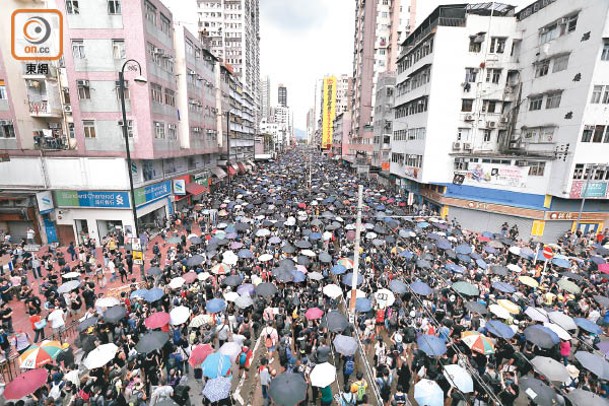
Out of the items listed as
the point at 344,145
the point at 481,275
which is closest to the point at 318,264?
the point at 481,275

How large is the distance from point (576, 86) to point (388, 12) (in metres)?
48.3

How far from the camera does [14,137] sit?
22688mm

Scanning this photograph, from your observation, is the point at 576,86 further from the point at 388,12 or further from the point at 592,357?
the point at 388,12

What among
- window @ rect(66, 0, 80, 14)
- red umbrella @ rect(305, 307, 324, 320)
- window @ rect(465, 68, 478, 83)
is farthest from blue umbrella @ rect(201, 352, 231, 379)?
window @ rect(465, 68, 478, 83)

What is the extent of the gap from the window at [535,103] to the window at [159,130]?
3427cm

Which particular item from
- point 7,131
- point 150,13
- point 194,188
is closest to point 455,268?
point 194,188

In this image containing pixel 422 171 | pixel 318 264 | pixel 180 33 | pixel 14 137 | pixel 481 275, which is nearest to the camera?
pixel 481 275

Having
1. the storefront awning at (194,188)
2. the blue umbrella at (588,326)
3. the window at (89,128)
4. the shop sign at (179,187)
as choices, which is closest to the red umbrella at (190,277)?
the window at (89,128)

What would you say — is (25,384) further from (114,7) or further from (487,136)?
(487,136)

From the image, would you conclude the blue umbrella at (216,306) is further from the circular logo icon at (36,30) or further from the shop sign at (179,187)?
the shop sign at (179,187)

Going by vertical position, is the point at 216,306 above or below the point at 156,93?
below

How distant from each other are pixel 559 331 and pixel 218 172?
44.6 metres

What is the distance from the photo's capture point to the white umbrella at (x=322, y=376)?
336 inches

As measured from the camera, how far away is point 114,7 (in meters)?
21.7
